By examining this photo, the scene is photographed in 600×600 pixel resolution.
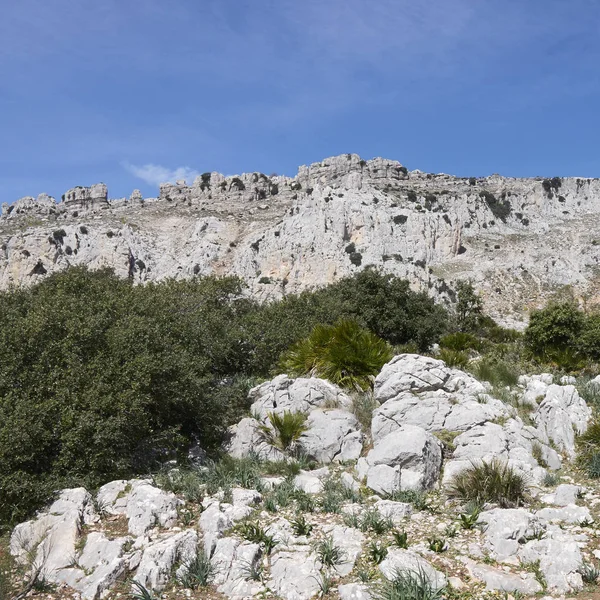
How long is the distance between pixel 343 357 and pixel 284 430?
3.32 m

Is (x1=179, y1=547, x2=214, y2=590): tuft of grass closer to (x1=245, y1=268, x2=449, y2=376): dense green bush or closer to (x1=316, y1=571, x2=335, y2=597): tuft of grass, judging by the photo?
(x1=316, y1=571, x2=335, y2=597): tuft of grass

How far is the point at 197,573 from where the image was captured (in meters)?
6.62

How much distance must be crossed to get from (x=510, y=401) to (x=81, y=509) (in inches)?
375

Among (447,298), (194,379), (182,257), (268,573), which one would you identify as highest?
(182,257)

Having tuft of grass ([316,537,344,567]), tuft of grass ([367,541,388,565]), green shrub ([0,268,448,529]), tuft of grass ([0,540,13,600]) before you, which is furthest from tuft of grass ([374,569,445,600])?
tuft of grass ([0,540,13,600])

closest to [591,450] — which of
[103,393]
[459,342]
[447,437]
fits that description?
[447,437]

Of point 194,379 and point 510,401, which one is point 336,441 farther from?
point 510,401

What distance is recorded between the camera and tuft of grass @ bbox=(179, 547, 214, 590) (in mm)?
6492

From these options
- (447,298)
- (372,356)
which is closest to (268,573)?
(372,356)

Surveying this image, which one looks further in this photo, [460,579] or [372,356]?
[372,356]

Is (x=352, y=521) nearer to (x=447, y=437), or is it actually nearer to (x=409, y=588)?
(x=409, y=588)

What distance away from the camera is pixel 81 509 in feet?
26.5

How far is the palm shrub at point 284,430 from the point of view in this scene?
10.6m

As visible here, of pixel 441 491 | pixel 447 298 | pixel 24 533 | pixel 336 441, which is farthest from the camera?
pixel 447 298
